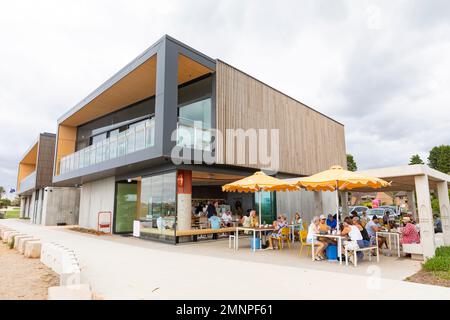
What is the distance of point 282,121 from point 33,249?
13722 mm

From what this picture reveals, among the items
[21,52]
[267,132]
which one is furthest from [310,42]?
[21,52]

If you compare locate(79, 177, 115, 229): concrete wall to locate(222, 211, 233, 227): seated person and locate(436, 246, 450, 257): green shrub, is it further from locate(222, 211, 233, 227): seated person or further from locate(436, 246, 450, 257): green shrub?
locate(436, 246, 450, 257): green shrub

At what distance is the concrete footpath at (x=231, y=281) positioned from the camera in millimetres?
4914

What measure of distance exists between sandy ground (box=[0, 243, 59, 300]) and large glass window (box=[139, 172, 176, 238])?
4.96m

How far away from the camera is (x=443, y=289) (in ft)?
17.2

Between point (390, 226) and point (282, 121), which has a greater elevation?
point (282, 121)

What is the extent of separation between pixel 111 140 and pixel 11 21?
658 centimetres

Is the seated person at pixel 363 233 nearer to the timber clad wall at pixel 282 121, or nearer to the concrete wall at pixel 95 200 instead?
the timber clad wall at pixel 282 121

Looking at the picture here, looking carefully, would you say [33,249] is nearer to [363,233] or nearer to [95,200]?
[363,233]

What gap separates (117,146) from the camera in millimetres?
14219

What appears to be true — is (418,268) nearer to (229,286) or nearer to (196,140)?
(229,286)

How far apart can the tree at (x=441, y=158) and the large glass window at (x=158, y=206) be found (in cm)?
5102

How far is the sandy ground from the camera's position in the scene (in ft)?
16.7

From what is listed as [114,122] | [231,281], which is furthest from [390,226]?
[114,122]
